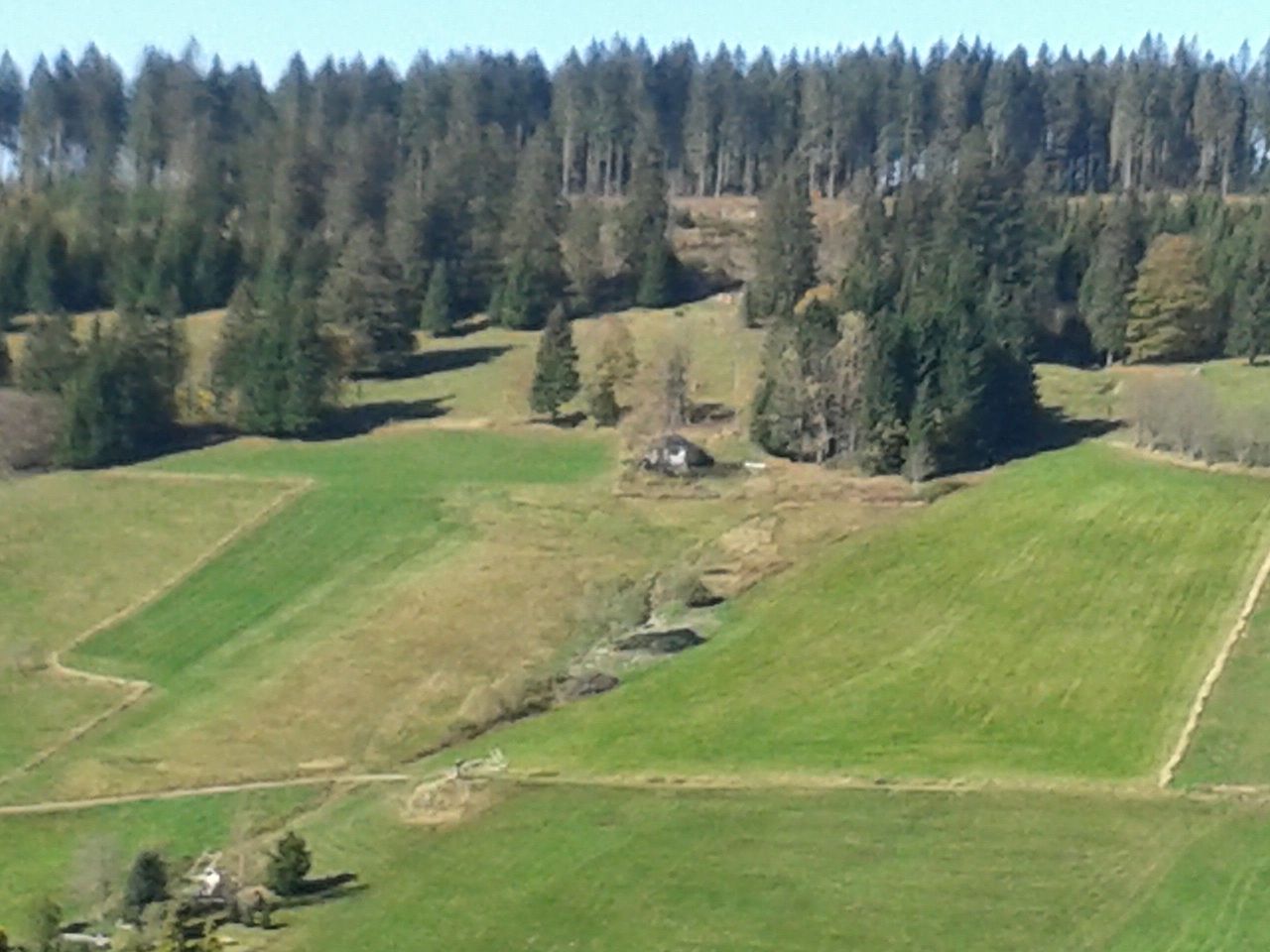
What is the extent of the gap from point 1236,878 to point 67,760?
2977 cm

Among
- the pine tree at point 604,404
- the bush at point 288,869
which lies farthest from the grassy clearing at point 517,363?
the bush at point 288,869

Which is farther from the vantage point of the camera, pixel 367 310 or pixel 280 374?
pixel 367 310

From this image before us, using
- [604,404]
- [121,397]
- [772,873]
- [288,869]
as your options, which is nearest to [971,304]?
[604,404]

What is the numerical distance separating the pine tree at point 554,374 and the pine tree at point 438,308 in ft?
61.4

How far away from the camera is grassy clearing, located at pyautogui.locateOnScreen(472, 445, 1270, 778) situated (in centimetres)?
4191

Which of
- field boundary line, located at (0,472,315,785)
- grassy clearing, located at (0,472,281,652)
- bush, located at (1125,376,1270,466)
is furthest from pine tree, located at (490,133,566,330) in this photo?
bush, located at (1125,376,1270,466)

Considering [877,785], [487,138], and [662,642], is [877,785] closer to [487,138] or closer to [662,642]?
[662,642]

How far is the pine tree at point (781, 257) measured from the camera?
302 feet

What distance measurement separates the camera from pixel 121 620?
59250mm

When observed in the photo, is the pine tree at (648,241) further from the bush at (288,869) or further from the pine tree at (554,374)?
the bush at (288,869)

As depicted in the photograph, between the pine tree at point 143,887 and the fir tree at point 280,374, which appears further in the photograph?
the fir tree at point 280,374

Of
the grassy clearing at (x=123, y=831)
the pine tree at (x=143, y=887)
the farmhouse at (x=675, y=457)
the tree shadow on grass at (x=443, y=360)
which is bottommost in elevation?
the grassy clearing at (x=123, y=831)

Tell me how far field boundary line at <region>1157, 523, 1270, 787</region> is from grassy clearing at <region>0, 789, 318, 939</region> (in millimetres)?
19691

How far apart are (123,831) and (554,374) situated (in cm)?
3961
